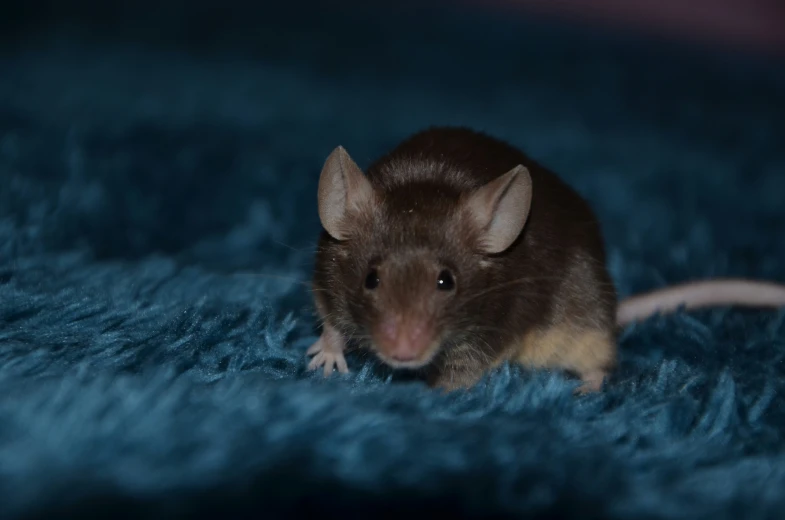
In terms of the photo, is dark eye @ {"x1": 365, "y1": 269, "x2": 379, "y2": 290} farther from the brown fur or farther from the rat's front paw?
the rat's front paw

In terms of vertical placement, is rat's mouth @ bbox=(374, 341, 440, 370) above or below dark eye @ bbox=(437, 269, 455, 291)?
below

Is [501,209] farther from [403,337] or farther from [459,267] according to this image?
[403,337]

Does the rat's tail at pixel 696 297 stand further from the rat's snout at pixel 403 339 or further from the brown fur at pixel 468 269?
the rat's snout at pixel 403 339

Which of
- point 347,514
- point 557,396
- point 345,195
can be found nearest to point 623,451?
point 557,396

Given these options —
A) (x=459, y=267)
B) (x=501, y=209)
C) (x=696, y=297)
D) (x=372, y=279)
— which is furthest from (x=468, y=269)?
(x=696, y=297)

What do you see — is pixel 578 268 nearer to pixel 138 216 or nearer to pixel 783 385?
pixel 783 385

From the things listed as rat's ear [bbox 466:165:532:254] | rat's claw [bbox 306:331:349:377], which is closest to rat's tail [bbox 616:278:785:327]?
rat's ear [bbox 466:165:532:254]

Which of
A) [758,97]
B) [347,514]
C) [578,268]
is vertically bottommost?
[347,514]
